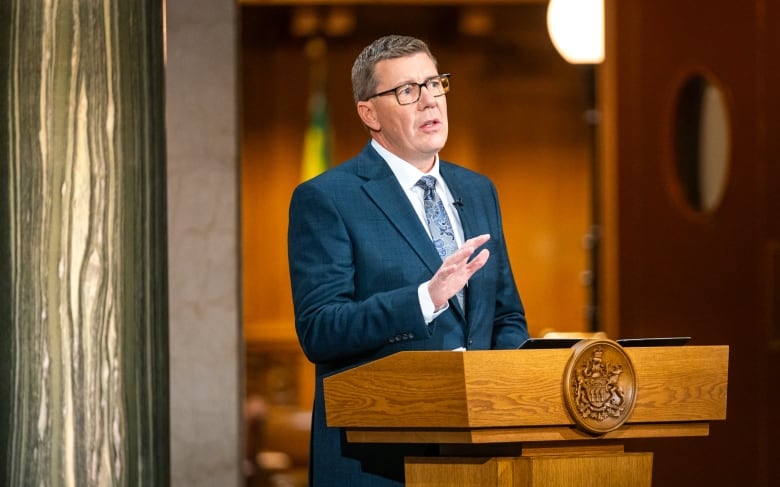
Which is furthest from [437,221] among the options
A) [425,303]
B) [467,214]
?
[425,303]

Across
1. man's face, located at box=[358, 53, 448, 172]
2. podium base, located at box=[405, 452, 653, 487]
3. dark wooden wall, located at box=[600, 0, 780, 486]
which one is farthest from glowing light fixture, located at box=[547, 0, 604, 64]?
podium base, located at box=[405, 452, 653, 487]

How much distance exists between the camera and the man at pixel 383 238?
7.75ft

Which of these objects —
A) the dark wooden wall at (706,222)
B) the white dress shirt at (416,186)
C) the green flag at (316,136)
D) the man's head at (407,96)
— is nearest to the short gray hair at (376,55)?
the man's head at (407,96)

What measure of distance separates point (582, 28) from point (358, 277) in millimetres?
3481

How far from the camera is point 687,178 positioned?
208 inches

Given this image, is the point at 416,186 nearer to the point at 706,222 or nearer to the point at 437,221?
the point at 437,221

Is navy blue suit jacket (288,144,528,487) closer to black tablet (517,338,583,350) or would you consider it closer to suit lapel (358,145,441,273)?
suit lapel (358,145,441,273)

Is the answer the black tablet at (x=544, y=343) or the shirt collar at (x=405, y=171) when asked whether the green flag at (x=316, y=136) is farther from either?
the black tablet at (x=544, y=343)

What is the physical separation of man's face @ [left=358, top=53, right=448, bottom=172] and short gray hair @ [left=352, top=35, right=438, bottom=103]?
1 centimetres

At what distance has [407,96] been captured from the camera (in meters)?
2.45

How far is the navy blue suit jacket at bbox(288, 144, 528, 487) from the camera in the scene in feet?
7.71

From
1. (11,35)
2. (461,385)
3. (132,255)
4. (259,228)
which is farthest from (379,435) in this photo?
(259,228)

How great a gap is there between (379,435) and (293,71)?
510 cm

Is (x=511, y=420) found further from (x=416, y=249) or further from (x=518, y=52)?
(x=518, y=52)
